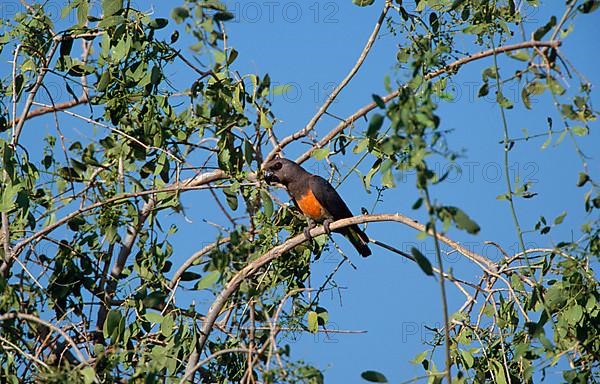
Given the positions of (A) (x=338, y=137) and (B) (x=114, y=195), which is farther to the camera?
(A) (x=338, y=137)

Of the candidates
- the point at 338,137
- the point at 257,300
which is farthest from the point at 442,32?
the point at 257,300

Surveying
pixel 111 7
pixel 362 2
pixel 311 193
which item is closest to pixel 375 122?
pixel 111 7

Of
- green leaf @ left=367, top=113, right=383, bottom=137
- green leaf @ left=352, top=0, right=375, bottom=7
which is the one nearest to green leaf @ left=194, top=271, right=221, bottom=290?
green leaf @ left=367, top=113, right=383, bottom=137

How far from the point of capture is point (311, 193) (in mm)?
6402

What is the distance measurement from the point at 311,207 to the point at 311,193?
0.18 metres

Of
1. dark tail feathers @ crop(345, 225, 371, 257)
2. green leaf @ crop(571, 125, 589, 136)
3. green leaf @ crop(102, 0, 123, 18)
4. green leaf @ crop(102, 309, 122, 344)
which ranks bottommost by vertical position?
green leaf @ crop(102, 309, 122, 344)

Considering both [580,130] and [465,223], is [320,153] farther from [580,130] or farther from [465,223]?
[465,223]

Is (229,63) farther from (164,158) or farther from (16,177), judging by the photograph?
(16,177)

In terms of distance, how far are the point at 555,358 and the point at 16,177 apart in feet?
8.58

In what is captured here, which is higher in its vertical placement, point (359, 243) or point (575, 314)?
point (359, 243)

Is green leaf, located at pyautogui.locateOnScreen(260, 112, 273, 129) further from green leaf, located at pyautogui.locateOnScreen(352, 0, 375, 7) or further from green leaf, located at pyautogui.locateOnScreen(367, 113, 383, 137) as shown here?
green leaf, located at pyautogui.locateOnScreen(367, 113, 383, 137)

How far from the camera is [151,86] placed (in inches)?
187

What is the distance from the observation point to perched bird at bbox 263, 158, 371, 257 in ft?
20.7

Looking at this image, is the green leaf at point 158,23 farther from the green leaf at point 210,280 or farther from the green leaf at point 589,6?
the green leaf at point 589,6
